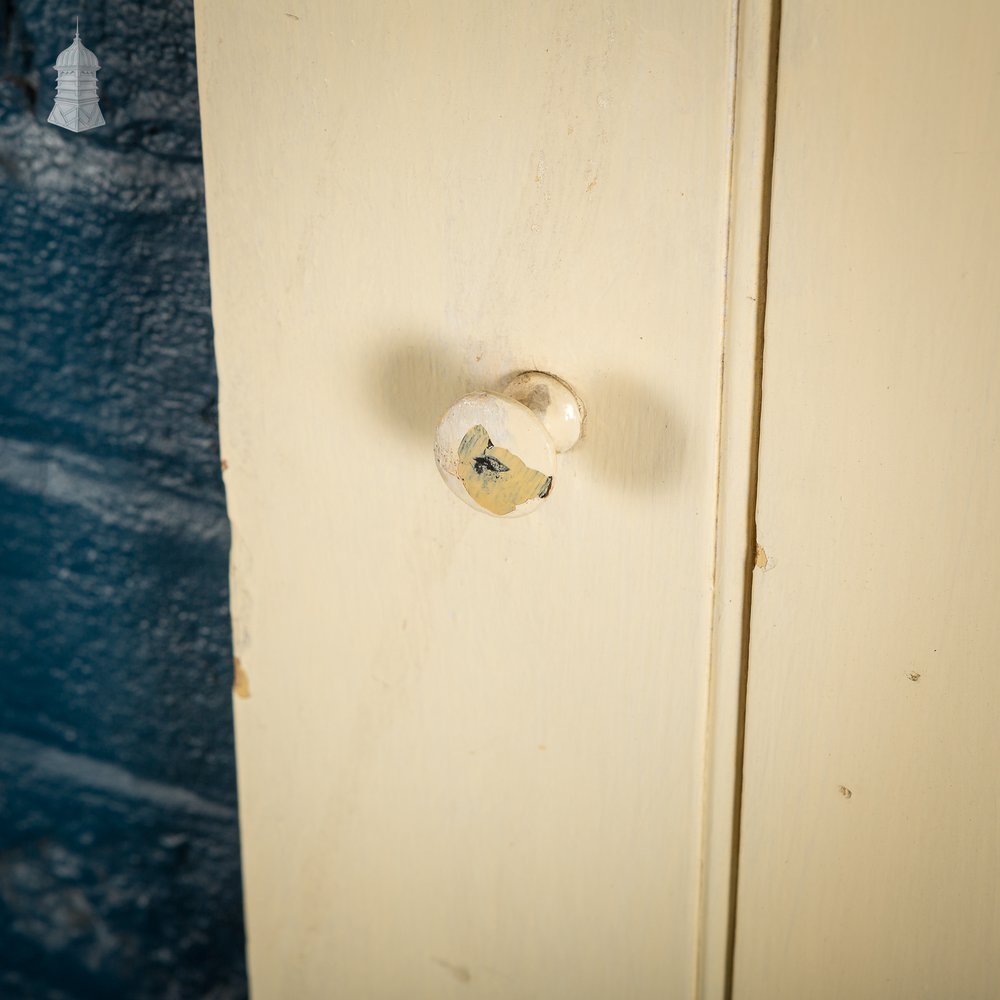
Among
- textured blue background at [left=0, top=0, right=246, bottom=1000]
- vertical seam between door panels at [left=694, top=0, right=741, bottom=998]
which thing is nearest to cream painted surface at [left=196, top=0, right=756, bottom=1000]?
vertical seam between door panels at [left=694, top=0, right=741, bottom=998]

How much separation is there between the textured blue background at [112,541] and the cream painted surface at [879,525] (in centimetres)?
42

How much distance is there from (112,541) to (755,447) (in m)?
0.50

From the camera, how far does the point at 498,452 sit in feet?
1.15

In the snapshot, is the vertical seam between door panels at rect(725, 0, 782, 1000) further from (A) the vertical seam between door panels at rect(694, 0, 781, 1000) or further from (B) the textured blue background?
(B) the textured blue background

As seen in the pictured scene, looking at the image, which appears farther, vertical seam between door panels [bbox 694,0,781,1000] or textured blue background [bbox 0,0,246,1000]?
textured blue background [bbox 0,0,246,1000]

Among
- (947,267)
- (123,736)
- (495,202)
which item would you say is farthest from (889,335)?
(123,736)

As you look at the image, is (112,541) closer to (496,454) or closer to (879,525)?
(496,454)

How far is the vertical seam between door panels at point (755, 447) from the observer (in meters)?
0.34

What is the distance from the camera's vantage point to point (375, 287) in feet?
1.33

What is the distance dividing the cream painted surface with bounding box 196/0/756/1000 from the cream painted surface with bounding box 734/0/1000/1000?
3cm

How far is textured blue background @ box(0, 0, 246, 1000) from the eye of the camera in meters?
0.60

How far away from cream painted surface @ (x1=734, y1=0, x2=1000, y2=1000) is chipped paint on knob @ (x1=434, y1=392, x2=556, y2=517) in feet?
0.33

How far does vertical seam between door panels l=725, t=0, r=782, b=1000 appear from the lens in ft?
1.13

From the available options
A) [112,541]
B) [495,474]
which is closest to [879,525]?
[495,474]
